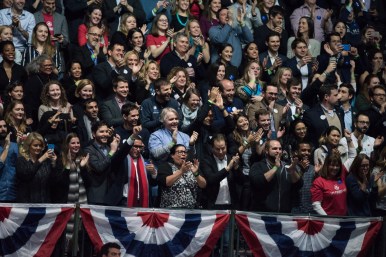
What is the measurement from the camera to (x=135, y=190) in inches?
637

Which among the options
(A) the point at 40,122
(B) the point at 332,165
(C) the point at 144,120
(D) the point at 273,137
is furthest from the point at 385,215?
(A) the point at 40,122

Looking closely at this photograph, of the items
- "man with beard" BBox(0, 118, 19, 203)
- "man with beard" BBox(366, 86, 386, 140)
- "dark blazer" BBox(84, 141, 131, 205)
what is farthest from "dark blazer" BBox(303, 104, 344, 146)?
"man with beard" BBox(0, 118, 19, 203)

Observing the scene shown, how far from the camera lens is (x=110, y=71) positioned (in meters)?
18.7

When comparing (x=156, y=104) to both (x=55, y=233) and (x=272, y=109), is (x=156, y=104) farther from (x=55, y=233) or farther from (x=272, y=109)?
(x=55, y=233)

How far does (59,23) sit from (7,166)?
4.98 metres

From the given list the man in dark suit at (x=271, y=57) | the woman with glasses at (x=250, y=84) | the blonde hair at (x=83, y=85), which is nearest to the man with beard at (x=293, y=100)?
the woman with glasses at (x=250, y=84)

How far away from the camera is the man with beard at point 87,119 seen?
56.6ft

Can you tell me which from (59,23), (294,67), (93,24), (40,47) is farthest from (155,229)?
(294,67)

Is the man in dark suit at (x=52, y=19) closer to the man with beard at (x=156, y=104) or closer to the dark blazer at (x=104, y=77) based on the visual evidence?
the dark blazer at (x=104, y=77)

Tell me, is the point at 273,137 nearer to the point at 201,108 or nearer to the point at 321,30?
the point at 201,108

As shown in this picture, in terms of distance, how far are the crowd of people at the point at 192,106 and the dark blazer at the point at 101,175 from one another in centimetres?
2

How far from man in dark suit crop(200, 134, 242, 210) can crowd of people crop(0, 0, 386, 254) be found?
20mm

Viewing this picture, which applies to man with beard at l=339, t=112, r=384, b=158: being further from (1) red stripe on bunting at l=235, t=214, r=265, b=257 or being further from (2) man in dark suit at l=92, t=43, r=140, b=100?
(1) red stripe on bunting at l=235, t=214, r=265, b=257

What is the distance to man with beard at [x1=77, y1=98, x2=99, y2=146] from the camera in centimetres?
1727
